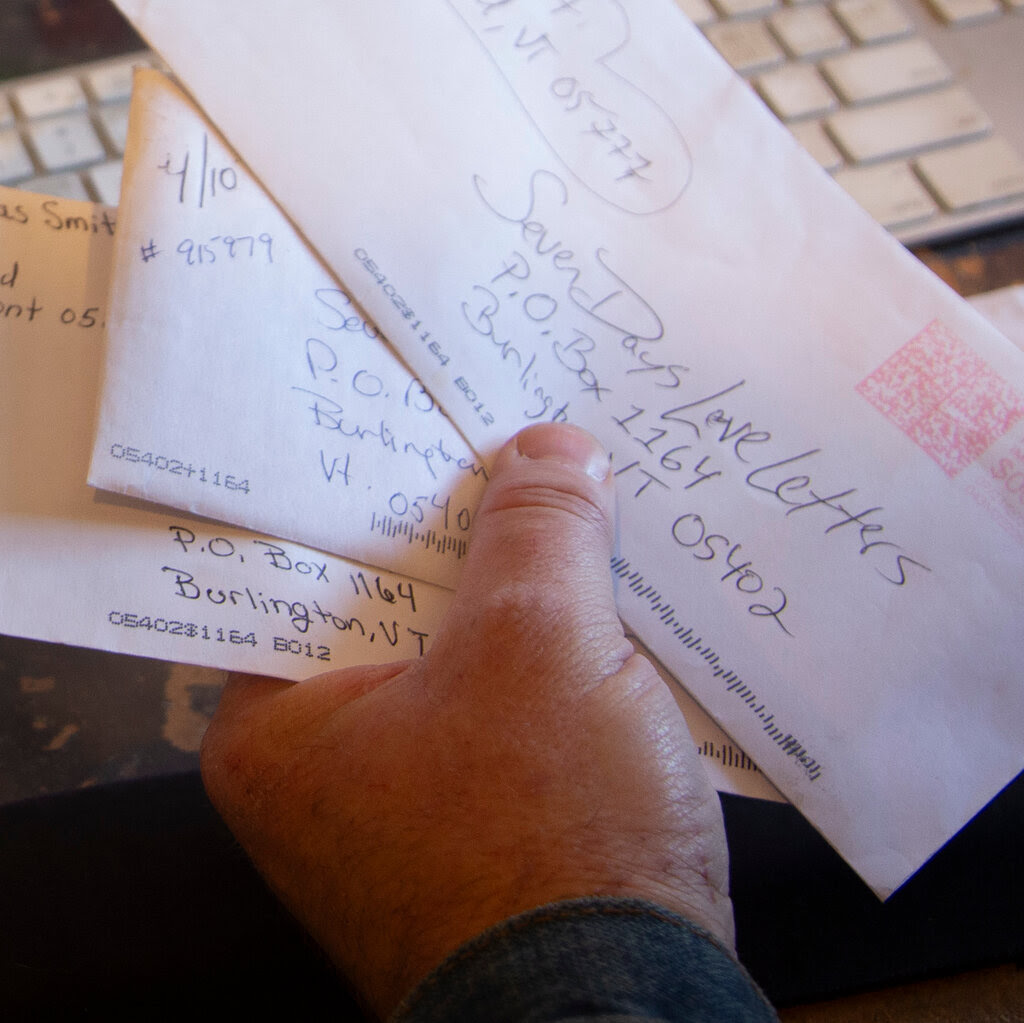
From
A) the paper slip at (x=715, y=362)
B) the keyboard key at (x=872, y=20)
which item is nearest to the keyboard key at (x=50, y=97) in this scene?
the paper slip at (x=715, y=362)

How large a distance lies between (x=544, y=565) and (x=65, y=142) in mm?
331

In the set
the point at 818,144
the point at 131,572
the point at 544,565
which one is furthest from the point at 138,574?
the point at 818,144

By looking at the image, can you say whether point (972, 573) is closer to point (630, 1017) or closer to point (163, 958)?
point (630, 1017)

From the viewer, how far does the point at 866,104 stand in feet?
1.51

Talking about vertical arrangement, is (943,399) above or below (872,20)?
below

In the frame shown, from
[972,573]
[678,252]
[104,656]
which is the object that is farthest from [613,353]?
[104,656]

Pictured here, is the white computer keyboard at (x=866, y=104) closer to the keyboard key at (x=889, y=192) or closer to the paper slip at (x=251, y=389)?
the keyboard key at (x=889, y=192)

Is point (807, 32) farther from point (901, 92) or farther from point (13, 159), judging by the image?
point (13, 159)

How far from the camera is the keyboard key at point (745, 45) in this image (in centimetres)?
46

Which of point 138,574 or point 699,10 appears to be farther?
point 699,10

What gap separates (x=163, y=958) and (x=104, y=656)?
132 millimetres

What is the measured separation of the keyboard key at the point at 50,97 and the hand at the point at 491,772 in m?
0.31

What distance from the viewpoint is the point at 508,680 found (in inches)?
11.8

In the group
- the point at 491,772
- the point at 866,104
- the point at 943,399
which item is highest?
the point at 866,104
